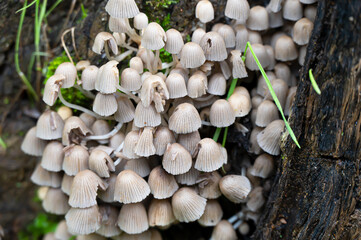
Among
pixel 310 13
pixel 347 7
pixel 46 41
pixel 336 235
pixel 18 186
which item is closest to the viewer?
pixel 347 7

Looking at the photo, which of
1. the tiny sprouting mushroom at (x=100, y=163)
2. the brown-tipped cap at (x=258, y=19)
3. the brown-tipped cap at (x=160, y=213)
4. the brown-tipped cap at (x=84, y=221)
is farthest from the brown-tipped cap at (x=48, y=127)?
the brown-tipped cap at (x=258, y=19)

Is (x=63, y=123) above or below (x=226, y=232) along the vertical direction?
above

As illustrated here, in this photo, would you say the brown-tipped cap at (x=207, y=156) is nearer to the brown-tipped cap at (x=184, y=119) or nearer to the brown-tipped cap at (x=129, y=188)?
the brown-tipped cap at (x=184, y=119)

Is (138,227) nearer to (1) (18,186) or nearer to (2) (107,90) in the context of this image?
(2) (107,90)

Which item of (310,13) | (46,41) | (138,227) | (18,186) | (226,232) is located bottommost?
(18,186)

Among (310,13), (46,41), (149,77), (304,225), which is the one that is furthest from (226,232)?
(46,41)

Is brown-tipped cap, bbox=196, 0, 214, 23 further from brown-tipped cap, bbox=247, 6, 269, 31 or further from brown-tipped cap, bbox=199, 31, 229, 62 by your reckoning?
brown-tipped cap, bbox=247, 6, 269, 31
